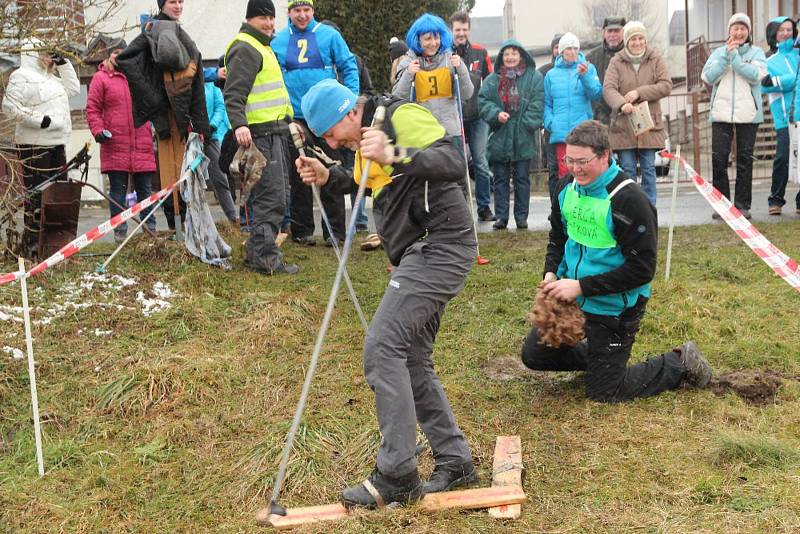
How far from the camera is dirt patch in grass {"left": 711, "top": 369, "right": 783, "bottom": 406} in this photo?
5031 mm

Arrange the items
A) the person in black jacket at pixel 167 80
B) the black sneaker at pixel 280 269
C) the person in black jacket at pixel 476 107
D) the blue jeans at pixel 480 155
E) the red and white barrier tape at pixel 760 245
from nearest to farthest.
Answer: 1. the red and white barrier tape at pixel 760 245
2. the person in black jacket at pixel 167 80
3. the black sneaker at pixel 280 269
4. the person in black jacket at pixel 476 107
5. the blue jeans at pixel 480 155

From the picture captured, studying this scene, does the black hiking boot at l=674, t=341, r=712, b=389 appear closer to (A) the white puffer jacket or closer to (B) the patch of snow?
(B) the patch of snow

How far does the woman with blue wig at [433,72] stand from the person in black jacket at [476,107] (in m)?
1.20

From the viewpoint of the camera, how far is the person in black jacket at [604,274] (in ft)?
16.0

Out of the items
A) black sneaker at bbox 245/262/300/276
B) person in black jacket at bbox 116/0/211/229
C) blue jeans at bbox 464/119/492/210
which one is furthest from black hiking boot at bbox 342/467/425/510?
blue jeans at bbox 464/119/492/210

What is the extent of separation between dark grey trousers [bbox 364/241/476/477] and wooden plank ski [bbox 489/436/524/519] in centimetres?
19

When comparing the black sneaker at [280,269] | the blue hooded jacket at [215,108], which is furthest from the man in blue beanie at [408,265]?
the blue hooded jacket at [215,108]

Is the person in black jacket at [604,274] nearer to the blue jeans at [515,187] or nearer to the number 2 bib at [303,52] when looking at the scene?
the number 2 bib at [303,52]

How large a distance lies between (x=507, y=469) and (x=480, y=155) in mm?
6936

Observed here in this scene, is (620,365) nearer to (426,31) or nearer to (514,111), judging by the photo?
(426,31)

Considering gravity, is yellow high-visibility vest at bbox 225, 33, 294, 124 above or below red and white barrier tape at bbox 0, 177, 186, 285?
above

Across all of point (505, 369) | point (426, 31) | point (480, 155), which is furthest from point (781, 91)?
point (505, 369)

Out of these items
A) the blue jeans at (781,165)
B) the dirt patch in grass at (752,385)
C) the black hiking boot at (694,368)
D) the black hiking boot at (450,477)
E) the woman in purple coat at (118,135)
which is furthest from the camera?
the blue jeans at (781,165)

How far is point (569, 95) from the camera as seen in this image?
9.50 metres
